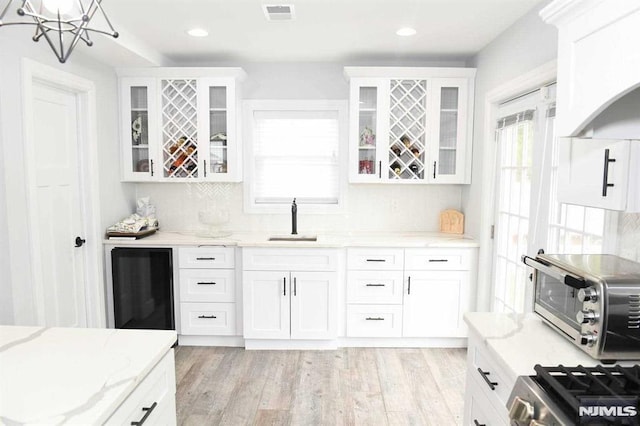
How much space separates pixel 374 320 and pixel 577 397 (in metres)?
2.53

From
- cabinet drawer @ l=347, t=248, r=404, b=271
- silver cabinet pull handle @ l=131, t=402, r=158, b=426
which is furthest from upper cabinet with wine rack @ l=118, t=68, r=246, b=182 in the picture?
silver cabinet pull handle @ l=131, t=402, r=158, b=426

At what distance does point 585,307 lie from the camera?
150cm

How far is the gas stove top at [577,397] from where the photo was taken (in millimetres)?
1100

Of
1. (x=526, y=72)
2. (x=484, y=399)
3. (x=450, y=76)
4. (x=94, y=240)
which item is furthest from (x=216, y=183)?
(x=484, y=399)

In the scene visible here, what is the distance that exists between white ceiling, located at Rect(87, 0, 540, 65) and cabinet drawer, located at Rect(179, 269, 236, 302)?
1813 mm

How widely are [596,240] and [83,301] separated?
11.6 ft

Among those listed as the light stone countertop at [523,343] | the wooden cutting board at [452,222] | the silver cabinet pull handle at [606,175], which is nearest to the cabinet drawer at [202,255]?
the wooden cutting board at [452,222]

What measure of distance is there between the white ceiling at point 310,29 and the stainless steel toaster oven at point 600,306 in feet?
5.82

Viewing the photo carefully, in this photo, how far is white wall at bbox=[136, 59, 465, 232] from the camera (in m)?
4.05

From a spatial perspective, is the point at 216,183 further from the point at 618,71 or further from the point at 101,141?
the point at 618,71

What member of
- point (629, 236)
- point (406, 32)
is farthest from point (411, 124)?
point (629, 236)

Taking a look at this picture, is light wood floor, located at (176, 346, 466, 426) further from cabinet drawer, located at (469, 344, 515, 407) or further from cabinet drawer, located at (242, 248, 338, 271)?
cabinet drawer, located at (469, 344, 515, 407)

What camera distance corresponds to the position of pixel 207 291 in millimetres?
3609

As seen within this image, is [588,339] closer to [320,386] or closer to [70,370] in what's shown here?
[70,370]
